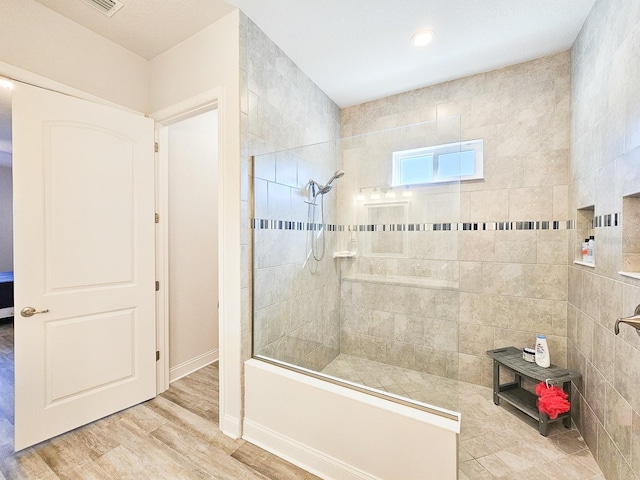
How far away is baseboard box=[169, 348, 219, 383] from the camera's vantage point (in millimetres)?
2451

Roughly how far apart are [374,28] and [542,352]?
265 cm

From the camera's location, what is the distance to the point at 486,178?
7.73 ft

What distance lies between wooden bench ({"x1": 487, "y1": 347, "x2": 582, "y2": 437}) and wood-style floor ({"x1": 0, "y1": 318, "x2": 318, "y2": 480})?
5.07ft

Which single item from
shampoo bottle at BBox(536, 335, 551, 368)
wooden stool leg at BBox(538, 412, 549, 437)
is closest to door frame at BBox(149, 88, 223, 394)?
wooden stool leg at BBox(538, 412, 549, 437)

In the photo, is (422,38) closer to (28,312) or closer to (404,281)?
(404,281)

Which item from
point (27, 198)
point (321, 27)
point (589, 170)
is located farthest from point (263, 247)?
point (589, 170)

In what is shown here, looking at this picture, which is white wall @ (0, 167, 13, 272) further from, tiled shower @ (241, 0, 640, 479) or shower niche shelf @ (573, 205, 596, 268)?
shower niche shelf @ (573, 205, 596, 268)

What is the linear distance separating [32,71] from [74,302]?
1.48 meters

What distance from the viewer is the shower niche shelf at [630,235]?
1.30 metres

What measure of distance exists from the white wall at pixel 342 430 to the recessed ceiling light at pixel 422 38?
2.40 meters

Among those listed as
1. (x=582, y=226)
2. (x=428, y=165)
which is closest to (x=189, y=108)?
(x=428, y=165)

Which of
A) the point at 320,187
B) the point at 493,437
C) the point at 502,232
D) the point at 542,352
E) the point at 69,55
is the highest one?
the point at 69,55

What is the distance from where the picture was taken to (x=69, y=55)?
1.82m

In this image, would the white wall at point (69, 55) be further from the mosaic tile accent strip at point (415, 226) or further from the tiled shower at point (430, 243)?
the mosaic tile accent strip at point (415, 226)
